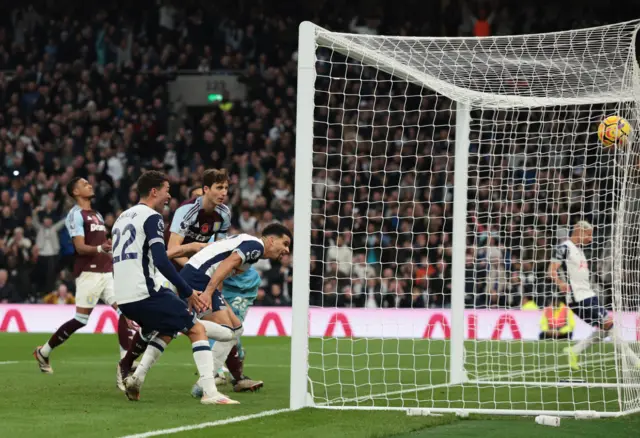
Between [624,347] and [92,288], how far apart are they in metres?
5.68

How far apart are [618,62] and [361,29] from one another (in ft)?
59.1

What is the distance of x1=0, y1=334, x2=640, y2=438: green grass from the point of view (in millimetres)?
7199

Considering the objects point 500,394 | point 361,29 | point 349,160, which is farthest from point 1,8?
point 500,394

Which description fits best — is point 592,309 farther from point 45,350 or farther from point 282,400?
point 45,350

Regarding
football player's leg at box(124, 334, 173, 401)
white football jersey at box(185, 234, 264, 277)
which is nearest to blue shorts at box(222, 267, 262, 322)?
white football jersey at box(185, 234, 264, 277)

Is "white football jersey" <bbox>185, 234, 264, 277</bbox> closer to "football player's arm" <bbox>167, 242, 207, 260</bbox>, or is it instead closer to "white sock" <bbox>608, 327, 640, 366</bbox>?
"football player's arm" <bbox>167, 242, 207, 260</bbox>

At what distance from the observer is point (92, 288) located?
12133mm

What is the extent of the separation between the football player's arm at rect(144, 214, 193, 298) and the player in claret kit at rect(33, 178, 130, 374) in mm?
3347

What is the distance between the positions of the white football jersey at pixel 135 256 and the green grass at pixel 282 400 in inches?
34.2


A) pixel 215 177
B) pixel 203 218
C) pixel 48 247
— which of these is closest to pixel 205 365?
pixel 215 177

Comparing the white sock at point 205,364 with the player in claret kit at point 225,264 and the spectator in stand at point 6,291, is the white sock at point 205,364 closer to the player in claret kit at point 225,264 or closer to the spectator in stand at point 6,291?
the player in claret kit at point 225,264

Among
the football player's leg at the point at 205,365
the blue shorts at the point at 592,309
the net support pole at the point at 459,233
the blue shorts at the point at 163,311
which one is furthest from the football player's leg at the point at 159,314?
the blue shorts at the point at 592,309

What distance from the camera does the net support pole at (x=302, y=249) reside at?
28.0ft

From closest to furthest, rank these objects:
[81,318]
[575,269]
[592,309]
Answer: [81,318] → [575,269] → [592,309]
